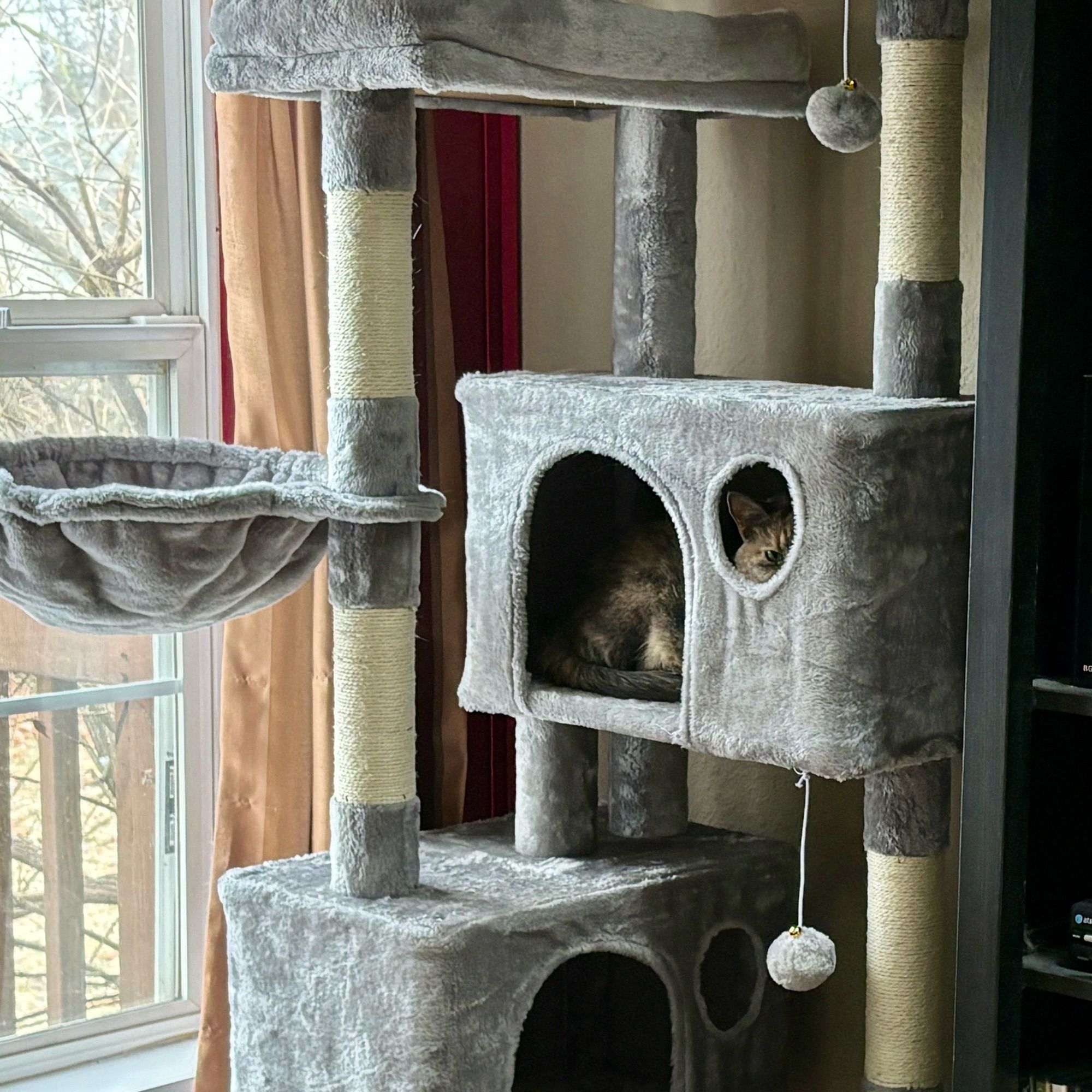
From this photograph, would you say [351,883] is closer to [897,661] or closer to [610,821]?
[610,821]

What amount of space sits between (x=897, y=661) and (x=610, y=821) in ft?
2.14

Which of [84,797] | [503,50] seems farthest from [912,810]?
[84,797]

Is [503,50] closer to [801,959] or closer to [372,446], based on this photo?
[372,446]

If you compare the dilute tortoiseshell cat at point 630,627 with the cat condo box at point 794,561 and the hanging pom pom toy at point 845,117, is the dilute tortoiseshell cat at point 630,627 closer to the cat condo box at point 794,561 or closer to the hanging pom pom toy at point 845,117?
the cat condo box at point 794,561

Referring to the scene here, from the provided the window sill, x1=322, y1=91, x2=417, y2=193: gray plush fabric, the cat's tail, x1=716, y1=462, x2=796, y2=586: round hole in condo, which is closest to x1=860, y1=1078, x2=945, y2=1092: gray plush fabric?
the cat's tail

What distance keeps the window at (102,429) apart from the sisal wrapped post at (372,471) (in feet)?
1.96

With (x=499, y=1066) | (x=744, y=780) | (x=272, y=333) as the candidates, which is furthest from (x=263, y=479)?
(x=744, y=780)

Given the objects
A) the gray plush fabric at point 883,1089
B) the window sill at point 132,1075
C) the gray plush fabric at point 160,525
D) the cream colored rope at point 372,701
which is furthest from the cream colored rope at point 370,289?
the window sill at point 132,1075

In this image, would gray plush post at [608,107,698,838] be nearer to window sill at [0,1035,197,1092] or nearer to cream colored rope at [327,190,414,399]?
cream colored rope at [327,190,414,399]

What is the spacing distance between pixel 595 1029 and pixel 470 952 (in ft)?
2.09

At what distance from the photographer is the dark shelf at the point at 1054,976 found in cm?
176

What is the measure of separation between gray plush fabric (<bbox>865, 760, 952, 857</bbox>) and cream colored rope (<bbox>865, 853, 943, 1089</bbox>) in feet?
0.05

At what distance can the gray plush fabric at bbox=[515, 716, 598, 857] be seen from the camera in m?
2.18

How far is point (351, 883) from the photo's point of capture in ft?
6.54
